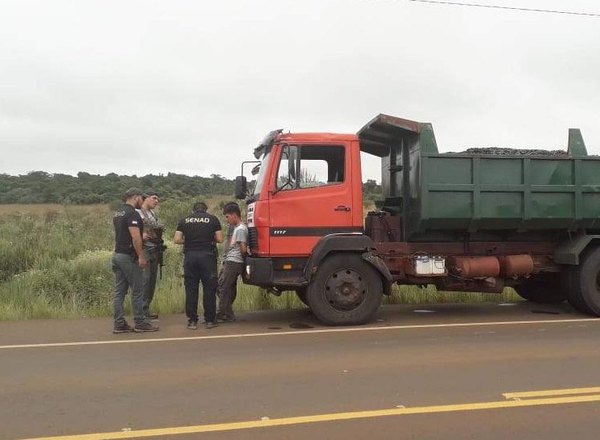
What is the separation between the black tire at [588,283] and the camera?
31.2 ft

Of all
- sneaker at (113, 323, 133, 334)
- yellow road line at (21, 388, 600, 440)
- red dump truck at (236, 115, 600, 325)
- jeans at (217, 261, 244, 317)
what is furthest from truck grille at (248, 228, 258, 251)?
yellow road line at (21, 388, 600, 440)

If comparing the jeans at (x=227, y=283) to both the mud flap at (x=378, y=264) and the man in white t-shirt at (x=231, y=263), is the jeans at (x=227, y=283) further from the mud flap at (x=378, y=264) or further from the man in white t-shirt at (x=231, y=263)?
the mud flap at (x=378, y=264)

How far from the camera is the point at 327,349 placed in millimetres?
7062

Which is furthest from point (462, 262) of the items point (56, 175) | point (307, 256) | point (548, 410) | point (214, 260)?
point (56, 175)

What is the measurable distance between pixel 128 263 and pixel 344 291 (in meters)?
3.08

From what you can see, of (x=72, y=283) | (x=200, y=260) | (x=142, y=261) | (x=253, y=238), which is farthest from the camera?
(x=72, y=283)

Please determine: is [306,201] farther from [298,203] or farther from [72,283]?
[72,283]

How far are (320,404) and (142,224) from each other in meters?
4.56

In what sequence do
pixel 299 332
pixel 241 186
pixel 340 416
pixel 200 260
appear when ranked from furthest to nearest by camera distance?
pixel 241 186 < pixel 200 260 < pixel 299 332 < pixel 340 416

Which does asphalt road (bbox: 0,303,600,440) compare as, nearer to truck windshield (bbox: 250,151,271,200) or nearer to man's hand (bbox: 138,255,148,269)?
man's hand (bbox: 138,255,148,269)

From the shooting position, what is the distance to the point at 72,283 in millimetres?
13352

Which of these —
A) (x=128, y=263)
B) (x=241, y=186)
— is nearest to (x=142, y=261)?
(x=128, y=263)

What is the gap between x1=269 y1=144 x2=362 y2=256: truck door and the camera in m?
8.66

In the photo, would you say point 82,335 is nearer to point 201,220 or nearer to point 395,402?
point 201,220
